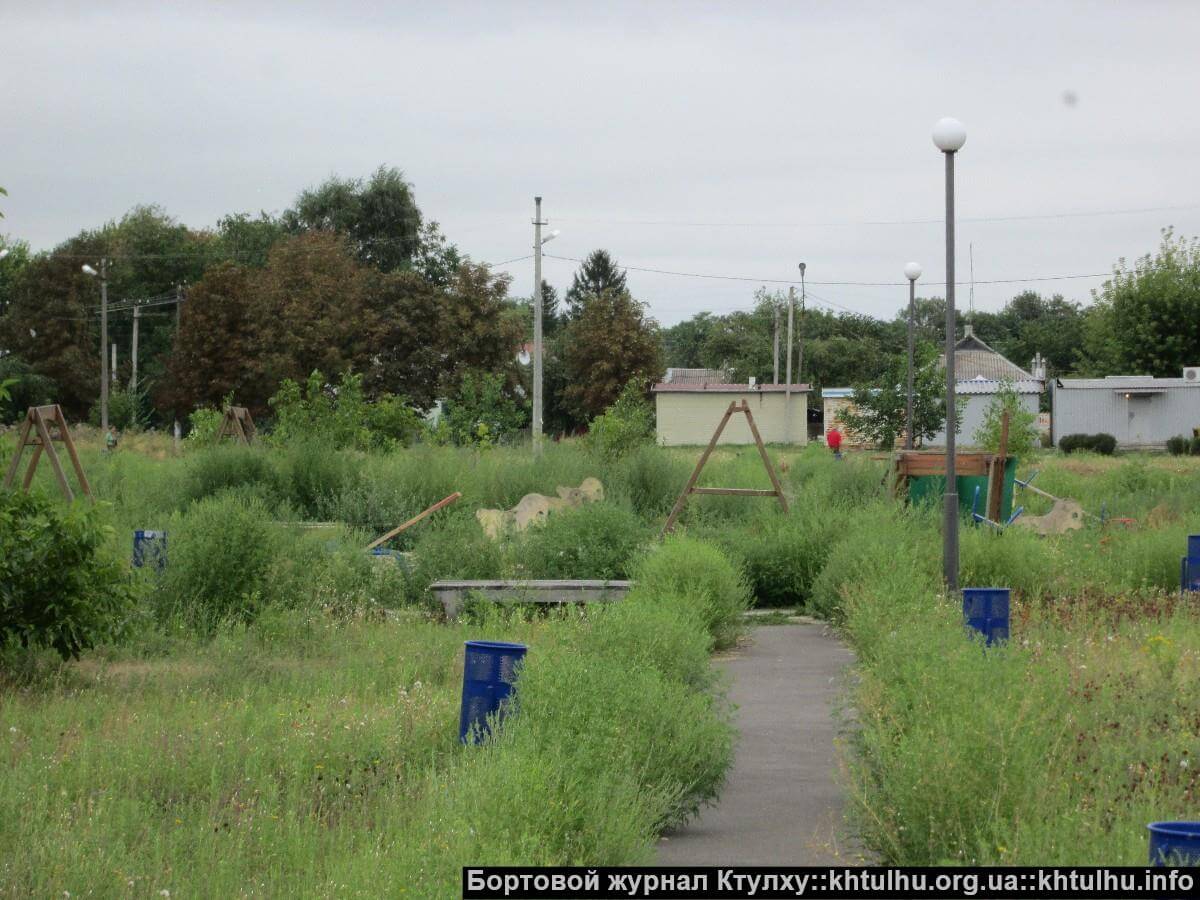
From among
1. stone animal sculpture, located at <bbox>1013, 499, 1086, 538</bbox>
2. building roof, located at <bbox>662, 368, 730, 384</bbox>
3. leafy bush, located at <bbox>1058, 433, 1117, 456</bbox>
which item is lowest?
stone animal sculpture, located at <bbox>1013, 499, 1086, 538</bbox>

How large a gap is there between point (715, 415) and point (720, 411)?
0.31 metres

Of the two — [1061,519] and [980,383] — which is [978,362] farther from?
[1061,519]

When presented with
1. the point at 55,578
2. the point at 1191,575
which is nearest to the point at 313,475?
the point at 55,578

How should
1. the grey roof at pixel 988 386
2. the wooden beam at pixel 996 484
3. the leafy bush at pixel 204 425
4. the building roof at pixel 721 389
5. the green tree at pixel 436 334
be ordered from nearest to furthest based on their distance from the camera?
1. the wooden beam at pixel 996 484
2. the leafy bush at pixel 204 425
3. the green tree at pixel 436 334
4. the grey roof at pixel 988 386
5. the building roof at pixel 721 389

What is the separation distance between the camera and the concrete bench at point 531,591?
1367cm

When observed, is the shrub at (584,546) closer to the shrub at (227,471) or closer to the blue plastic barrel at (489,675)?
the blue plastic barrel at (489,675)

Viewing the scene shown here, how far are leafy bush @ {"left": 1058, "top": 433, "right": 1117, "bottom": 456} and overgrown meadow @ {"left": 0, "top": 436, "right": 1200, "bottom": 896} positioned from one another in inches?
1386

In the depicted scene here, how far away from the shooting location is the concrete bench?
44.9ft

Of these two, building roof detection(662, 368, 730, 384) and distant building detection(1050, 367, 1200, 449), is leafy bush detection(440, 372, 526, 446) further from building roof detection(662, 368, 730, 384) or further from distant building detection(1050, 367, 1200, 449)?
building roof detection(662, 368, 730, 384)

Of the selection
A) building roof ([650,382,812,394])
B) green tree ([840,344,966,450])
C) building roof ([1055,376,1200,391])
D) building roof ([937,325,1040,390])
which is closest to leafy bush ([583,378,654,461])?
green tree ([840,344,966,450])

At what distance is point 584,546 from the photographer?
15.6 meters

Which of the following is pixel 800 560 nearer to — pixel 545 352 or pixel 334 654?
pixel 334 654

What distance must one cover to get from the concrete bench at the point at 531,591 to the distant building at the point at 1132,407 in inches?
1690

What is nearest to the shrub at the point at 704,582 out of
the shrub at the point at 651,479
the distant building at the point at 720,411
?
the shrub at the point at 651,479
